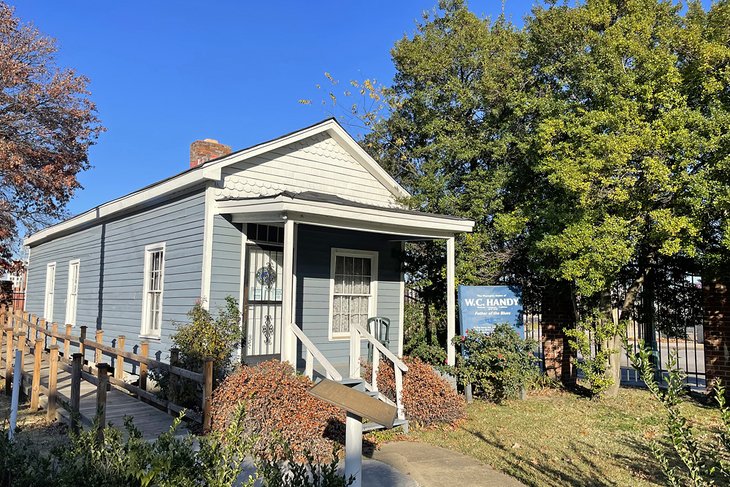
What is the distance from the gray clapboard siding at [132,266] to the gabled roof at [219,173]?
0.26 metres

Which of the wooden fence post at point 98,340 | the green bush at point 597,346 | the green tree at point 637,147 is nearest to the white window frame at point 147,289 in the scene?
the wooden fence post at point 98,340

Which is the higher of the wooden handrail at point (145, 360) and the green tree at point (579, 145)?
the green tree at point (579, 145)

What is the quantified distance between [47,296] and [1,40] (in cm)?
810

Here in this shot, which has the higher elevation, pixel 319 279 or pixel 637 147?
pixel 637 147

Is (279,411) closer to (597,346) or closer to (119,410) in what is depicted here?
(119,410)

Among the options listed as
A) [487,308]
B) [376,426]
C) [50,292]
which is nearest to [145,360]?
[376,426]

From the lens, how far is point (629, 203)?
8.82 m

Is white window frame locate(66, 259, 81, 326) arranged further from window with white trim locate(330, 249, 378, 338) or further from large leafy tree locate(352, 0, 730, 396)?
large leafy tree locate(352, 0, 730, 396)

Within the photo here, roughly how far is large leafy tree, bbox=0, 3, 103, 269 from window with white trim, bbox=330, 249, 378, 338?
36.0 ft

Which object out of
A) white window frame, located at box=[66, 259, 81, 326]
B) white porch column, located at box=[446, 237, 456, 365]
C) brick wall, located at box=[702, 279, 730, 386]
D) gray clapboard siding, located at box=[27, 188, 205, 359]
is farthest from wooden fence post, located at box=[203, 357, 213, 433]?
white window frame, located at box=[66, 259, 81, 326]

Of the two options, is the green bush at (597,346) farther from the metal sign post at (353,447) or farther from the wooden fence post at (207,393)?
the metal sign post at (353,447)

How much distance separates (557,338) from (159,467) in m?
10.1

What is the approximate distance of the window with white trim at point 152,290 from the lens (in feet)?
33.3

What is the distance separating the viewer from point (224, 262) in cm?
883
